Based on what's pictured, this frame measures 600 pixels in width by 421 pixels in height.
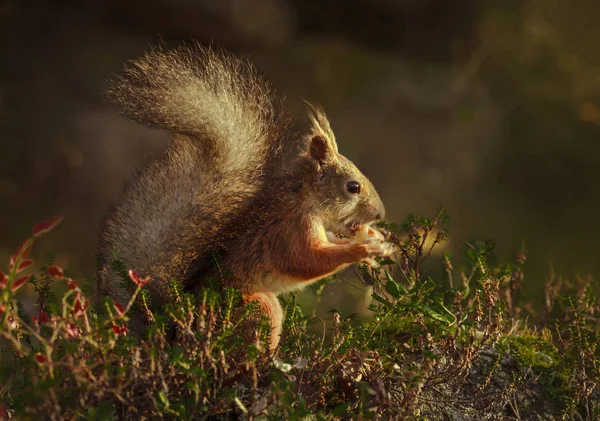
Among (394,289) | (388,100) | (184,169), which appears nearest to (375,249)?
(394,289)

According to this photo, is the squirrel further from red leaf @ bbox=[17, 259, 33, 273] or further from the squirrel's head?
red leaf @ bbox=[17, 259, 33, 273]

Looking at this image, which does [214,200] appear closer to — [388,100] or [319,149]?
[319,149]

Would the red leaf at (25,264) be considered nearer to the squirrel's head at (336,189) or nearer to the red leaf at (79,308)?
the red leaf at (79,308)

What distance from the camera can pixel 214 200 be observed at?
1760mm

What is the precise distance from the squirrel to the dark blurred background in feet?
9.34

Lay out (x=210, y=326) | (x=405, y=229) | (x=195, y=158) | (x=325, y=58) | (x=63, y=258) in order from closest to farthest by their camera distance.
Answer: (x=210, y=326) < (x=195, y=158) < (x=405, y=229) < (x=63, y=258) < (x=325, y=58)

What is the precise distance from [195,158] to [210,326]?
629 mm

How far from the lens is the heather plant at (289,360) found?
126cm

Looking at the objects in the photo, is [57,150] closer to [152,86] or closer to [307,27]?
[307,27]

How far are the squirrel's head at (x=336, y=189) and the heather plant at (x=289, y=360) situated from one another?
5.5 inches

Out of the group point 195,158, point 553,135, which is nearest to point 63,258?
point 195,158

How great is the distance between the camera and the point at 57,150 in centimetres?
488

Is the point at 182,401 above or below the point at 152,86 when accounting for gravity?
below

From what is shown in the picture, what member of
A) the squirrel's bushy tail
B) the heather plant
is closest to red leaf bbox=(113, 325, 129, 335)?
the heather plant
